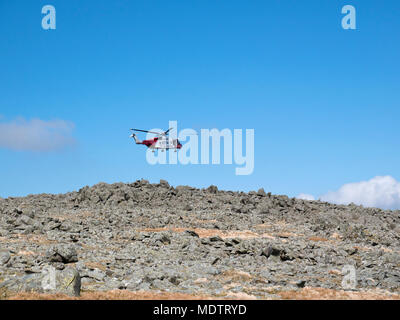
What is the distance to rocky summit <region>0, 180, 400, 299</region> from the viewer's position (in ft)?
74.1

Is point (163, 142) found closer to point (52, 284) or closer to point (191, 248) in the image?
point (191, 248)

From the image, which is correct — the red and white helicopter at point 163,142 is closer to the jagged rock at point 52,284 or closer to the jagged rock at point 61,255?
the jagged rock at point 61,255

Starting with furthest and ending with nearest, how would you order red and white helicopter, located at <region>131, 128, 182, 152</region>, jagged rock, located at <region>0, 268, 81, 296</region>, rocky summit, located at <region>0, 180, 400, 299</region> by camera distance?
red and white helicopter, located at <region>131, 128, 182, 152</region> < rocky summit, located at <region>0, 180, 400, 299</region> < jagged rock, located at <region>0, 268, 81, 296</region>

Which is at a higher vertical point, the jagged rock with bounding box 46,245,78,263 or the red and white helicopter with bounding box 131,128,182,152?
the red and white helicopter with bounding box 131,128,182,152

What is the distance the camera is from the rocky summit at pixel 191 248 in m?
22.6

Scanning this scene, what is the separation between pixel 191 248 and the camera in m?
32.2

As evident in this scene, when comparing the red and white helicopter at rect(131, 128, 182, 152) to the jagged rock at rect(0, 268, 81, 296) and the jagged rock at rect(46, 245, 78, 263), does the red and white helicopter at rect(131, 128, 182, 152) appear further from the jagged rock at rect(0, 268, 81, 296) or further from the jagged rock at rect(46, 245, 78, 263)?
the jagged rock at rect(0, 268, 81, 296)

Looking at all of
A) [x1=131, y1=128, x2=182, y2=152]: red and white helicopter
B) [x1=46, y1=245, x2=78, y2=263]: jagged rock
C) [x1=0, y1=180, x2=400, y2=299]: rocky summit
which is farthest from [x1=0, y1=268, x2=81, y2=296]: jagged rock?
[x1=131, y1=128, x2=182, y2=152]: red and white helicopter

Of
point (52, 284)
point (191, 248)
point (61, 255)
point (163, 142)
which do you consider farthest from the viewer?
point (163, 142)

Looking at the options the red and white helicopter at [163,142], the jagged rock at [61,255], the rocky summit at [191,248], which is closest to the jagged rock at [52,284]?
the rocky summit at [191,248]

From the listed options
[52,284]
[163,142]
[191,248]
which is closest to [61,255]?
[52,284]
